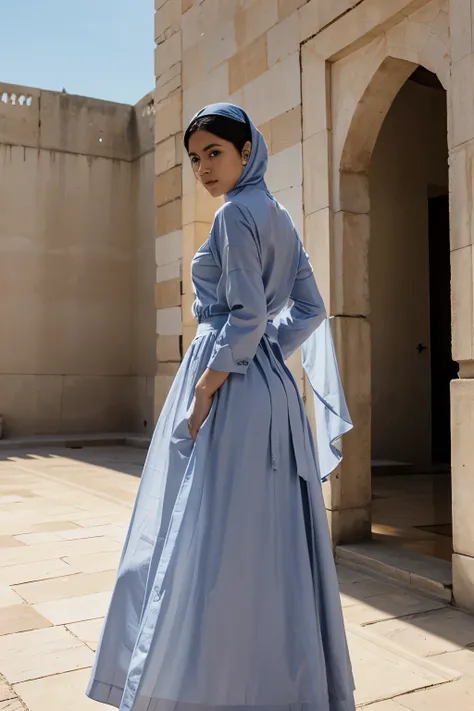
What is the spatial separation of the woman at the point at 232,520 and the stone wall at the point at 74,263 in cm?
911

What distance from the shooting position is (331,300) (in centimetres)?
402

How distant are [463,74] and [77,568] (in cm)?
288

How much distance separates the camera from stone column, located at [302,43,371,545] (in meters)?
4.01

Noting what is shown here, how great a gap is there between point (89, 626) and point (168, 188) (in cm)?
374

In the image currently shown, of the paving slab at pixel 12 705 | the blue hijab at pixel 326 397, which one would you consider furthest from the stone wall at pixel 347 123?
the paving slab at pixel 12 705

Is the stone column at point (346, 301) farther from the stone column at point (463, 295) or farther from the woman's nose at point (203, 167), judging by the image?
the woman's nose at point (203, 167)

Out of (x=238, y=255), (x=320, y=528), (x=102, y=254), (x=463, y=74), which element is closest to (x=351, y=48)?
(x=463, y=74)

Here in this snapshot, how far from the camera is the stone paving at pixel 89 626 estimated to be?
229 centimetres

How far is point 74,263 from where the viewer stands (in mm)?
11352

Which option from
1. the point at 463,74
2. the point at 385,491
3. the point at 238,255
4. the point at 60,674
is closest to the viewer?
the point at 238,255

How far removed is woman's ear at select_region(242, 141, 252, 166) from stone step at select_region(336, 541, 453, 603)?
2128 millimetres

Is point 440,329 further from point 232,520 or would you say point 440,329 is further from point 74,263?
point 232,520

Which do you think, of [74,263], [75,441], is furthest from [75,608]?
[74,263]

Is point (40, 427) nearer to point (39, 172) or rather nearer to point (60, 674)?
point (39, 172)
